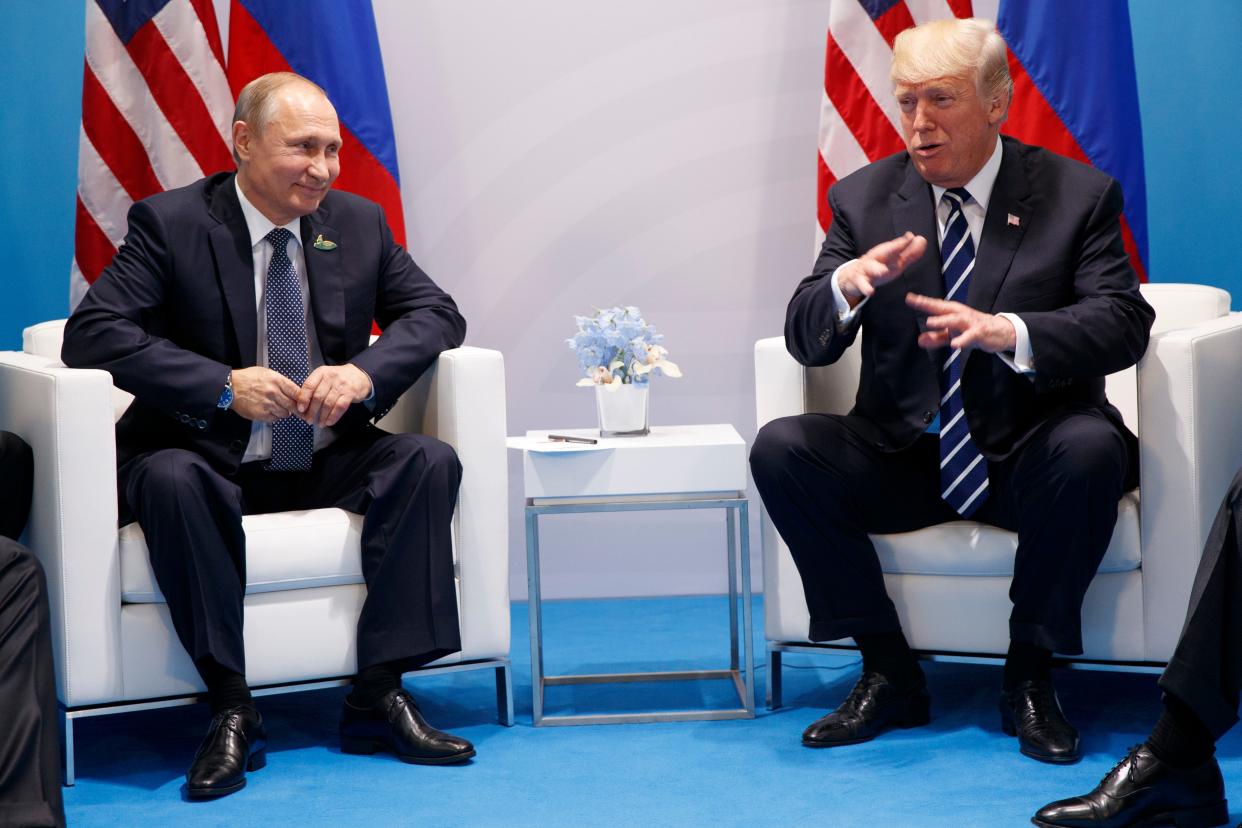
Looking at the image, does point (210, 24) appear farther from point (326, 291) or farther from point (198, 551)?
point (198, 551)

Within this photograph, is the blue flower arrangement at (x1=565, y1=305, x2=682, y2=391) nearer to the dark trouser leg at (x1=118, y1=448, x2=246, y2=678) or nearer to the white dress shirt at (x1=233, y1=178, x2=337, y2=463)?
the white dress shirt at (x1=233, y1=178, x2=337, y2=463)

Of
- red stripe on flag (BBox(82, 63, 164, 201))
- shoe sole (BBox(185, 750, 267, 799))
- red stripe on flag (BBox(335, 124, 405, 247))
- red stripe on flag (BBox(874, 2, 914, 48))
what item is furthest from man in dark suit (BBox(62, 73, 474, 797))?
red stripe on flag (BBox(874, 2, 914, 48))

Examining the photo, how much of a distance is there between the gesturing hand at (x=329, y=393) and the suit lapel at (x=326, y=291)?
176 millimetres

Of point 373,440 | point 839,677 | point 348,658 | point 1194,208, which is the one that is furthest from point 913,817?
point 1194,208

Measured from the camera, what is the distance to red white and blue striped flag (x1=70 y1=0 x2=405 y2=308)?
12.4 feet

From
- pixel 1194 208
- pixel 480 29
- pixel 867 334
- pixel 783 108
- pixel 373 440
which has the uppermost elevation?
pixel 480 29

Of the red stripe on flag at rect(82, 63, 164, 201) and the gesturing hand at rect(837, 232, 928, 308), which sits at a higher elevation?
the red stripe on flag at rect(82, 63, 164, 201)

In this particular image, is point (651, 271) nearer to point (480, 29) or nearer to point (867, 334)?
point (480, 29)

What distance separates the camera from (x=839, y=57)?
378cm

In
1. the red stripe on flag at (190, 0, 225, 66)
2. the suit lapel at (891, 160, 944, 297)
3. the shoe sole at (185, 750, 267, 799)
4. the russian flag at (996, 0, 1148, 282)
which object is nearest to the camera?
the shoe sole at (185, 750, 267, 799)

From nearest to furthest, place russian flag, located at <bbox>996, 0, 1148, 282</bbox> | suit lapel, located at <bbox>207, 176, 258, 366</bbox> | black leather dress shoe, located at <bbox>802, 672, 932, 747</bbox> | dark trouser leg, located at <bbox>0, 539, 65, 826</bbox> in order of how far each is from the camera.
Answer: dark trouser leg, located at <bbox>0, 539, 65, 826</bbox> < black leather dress shoe, located at <bbox>802, 672, 932, 747</bbox> < suit lapel, located at <bbox>207, 176, 258, 366</bbox> < russian flag, located at <bbox>996, 0, 1148, 282</bbox>

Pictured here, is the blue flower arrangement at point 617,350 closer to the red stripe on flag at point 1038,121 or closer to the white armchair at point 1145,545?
the white armchair at point 1145,545

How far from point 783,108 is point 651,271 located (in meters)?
0.60

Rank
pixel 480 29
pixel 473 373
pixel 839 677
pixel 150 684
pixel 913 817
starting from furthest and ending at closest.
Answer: pixel 480 29 < pixel 839 677 < pixel 473 373 < pixel 150 684 < pixel 913 817
